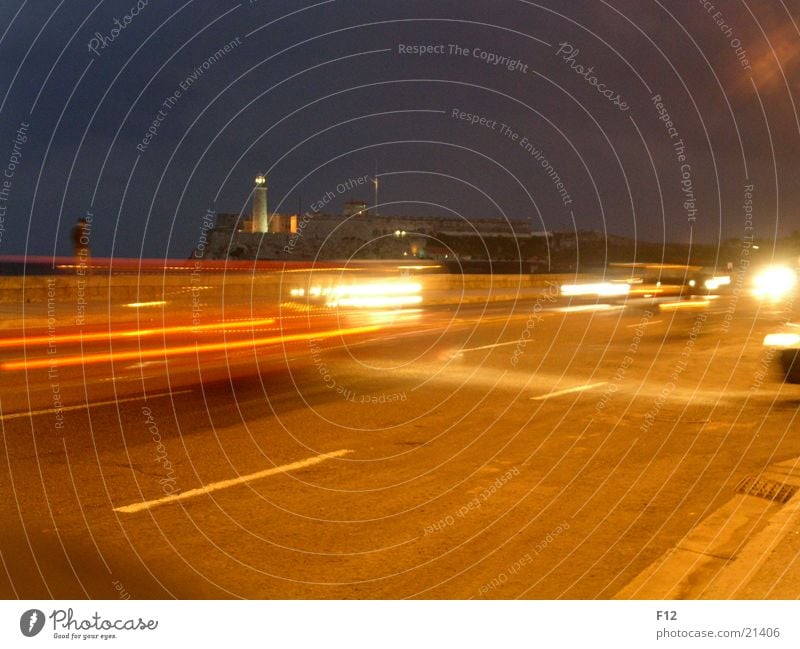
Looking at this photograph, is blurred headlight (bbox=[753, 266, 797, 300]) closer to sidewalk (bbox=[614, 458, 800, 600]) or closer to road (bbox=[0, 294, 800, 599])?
road (bbox=[0, 294, 800, 599])

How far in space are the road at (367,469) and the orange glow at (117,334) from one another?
0.70 meters

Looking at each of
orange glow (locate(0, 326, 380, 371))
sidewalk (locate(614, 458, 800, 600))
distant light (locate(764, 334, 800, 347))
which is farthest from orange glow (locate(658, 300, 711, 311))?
sidewalk (locate(614, 458, 800, 600))

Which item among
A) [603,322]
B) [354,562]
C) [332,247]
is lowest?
[354,562]

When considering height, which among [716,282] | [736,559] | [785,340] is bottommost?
[736,559]

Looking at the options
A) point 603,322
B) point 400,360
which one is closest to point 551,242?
point 603,322

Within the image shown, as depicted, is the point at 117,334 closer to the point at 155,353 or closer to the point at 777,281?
the point at 155,353

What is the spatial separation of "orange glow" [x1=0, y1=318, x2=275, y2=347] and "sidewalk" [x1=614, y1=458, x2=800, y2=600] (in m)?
14.7

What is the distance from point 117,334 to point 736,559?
16.8 meters

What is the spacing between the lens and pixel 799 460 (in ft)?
30.0

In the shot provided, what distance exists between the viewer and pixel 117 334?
67.6 ft

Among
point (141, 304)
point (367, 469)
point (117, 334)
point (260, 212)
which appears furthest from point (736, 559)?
point (260, 212)

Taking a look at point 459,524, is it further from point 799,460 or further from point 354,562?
point 799,460

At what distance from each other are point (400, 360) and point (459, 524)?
10260 millimetres

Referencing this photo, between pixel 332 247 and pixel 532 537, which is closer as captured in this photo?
pixel 532 537
